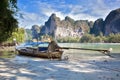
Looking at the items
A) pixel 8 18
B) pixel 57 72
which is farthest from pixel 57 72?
pixel 8 18

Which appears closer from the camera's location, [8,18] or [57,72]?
[57,72]

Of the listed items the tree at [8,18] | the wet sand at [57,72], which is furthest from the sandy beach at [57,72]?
the tree at [8,18]

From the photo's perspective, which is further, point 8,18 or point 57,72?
point 8,18

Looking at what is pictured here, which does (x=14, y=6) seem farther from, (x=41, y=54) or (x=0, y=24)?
(x=41, y=54)

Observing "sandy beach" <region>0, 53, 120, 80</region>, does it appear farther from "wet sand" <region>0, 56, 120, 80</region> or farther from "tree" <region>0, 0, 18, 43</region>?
"tree" <region>0, 0, 18, 43</region>

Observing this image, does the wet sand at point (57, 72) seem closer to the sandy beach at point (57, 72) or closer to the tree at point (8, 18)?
the sandy beach at point (57, 72)

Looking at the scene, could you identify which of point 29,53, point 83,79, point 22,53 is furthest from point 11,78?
point 22,53

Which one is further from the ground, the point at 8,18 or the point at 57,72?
the point at 8,18

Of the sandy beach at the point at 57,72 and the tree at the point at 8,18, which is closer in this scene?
the sandy beach at the point at 57,72

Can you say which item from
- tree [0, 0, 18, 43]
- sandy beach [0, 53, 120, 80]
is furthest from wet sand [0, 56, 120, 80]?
tree [0, 0, 18, 43]

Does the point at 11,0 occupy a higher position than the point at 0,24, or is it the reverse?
the point at 11,0

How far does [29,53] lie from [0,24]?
24.4 meters

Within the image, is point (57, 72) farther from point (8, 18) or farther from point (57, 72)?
point (8, 18)

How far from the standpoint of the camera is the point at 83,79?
1486 cm
